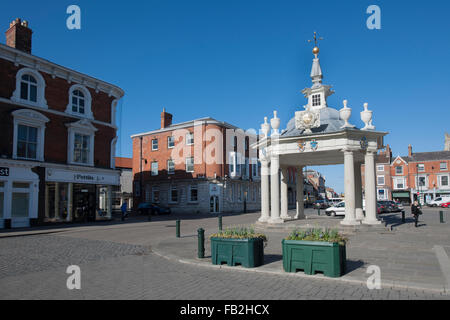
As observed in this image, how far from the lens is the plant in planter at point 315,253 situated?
7.43 metres

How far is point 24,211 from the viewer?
22.5 meters

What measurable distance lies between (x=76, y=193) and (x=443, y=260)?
2440 cm

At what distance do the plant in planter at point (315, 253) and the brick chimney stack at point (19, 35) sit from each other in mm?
24825

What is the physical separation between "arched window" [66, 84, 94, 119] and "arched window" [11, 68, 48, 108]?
221cm

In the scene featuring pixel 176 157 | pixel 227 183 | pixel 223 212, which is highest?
pixel 176 157

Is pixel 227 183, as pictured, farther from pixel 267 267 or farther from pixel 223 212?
pixel 267 267

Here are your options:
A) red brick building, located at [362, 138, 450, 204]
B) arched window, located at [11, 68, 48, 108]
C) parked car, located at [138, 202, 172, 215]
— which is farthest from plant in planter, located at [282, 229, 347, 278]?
red brick building, located at [362, 138, 450, 204]

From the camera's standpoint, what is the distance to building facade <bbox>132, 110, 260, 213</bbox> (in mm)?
38969

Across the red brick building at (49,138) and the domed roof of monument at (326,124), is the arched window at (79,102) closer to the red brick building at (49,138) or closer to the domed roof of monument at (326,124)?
the red brick building at (49,138)

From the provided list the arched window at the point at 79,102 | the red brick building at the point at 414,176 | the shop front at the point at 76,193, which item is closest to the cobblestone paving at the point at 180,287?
the shop front at the point at 76,193

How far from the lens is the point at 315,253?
7.66 metres
